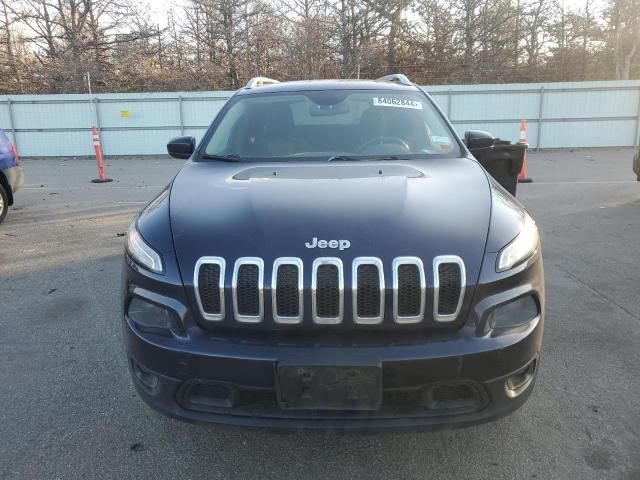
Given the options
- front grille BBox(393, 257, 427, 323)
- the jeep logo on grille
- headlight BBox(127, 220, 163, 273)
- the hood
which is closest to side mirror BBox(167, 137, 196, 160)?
the hood

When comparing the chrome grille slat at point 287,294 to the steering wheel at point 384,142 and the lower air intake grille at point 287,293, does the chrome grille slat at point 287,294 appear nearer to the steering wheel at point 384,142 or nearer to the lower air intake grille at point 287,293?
the lower air intake grille at point 287,293

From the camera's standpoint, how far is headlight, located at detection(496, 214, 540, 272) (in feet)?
6.67

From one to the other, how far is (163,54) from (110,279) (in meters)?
23.8

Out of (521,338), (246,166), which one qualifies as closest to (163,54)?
(246,166)

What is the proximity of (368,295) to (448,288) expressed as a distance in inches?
12.0

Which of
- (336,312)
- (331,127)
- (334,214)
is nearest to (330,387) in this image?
(336,312)

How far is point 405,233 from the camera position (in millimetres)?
2041

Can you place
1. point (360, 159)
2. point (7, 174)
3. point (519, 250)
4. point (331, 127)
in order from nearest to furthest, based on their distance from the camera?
point (519, 250)
point (360, 159)
point (331, 127)
point (7, 174)

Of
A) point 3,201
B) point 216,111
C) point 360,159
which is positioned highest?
point 216,111

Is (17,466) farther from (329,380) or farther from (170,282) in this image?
(329,380)

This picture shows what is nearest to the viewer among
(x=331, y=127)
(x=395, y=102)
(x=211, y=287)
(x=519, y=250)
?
(x=211, y=287)

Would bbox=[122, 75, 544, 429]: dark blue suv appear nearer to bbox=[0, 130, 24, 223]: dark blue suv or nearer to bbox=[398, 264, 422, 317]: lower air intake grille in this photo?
bbox=[398, 264, 422, 317]: lower air intake grille

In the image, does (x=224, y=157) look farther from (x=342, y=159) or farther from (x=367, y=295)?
(x=367, y=295)

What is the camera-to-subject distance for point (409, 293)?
75.3 inches
